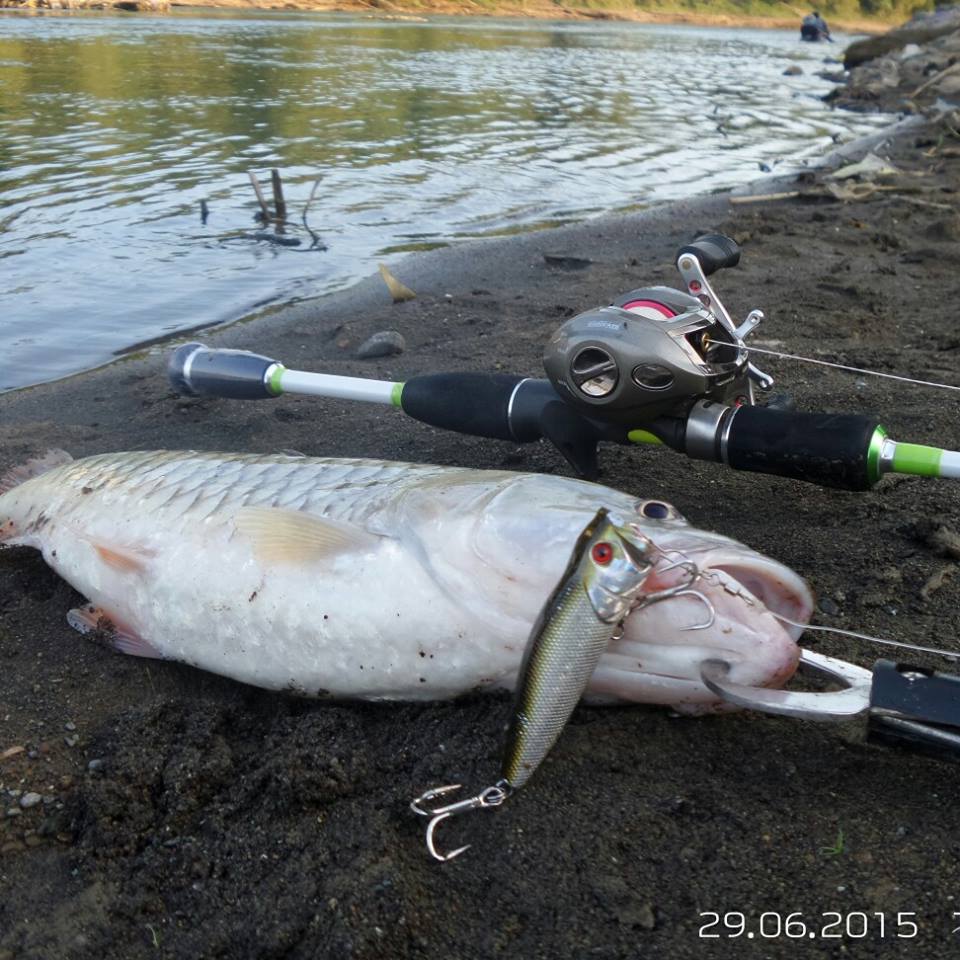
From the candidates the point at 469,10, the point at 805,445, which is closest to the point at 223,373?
the point at 805,445

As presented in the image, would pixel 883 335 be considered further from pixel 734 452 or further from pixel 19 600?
pixel 19 600

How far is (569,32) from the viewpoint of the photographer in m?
59.4

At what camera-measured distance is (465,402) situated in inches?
161

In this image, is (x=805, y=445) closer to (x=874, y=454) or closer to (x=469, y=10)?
(x=874, y=454)

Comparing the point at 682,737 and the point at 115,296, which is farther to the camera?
the point at 115,296

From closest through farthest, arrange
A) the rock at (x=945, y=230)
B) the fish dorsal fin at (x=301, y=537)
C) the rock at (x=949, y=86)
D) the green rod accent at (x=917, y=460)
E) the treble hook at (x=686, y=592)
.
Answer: the treble hook at (x=686, y=592) < the fish dorsal fin at (x=301, y=537) < the green rod accent at (x=917, y=460) < the rock at (x=945, y=230) < the rock at (x=949, y=86)

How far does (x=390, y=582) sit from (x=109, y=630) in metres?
1.11

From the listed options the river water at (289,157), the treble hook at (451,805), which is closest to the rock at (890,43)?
the river water at (289,157)

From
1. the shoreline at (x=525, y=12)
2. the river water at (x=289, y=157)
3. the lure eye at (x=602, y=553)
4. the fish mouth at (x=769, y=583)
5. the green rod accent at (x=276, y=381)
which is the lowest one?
the river water at (x=289, y=157)

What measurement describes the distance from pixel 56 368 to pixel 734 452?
17.5 feet

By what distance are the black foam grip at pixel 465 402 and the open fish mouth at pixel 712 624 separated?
158 centimetres

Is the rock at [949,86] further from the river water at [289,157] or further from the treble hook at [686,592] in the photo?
the treble hook at [686,592]

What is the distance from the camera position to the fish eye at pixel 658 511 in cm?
270

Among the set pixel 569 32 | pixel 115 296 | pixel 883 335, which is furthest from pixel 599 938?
pixel 569 32
